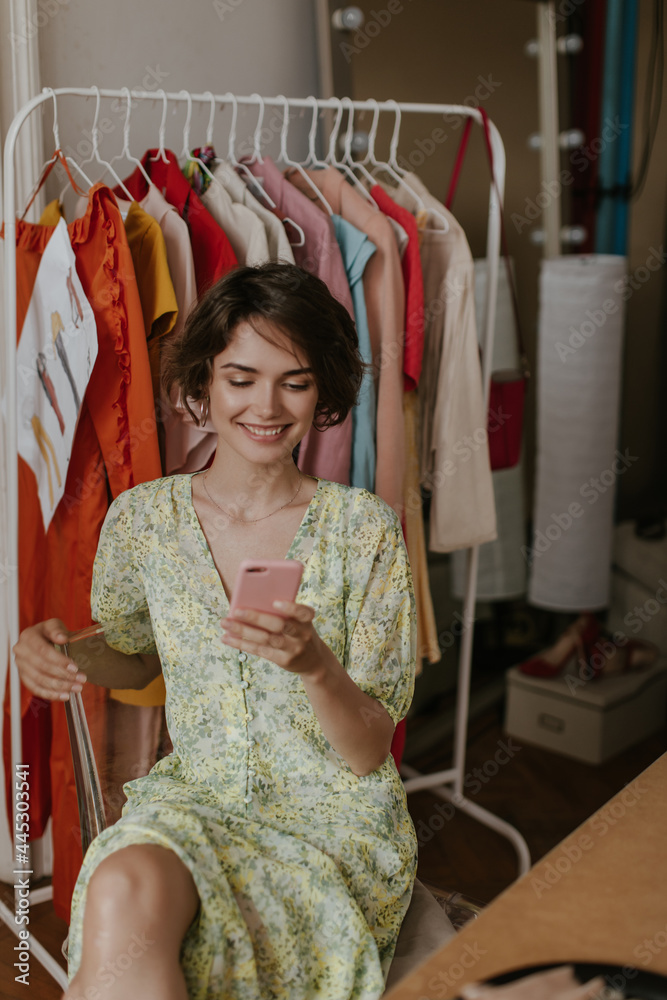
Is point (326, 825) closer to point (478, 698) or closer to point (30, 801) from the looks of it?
point (30, 801)

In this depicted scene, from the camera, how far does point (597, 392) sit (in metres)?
2.91

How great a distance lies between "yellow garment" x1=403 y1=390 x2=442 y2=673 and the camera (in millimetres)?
2039

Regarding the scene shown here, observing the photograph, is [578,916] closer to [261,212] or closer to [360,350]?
[360,350]

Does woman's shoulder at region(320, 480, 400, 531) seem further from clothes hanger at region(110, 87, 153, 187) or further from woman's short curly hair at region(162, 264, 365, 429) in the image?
clothes hanger at region(110, 87, 153, 187)

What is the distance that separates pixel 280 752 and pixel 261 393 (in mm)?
518

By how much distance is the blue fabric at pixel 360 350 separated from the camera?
1.85 m

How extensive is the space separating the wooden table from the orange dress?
754 millimetres
